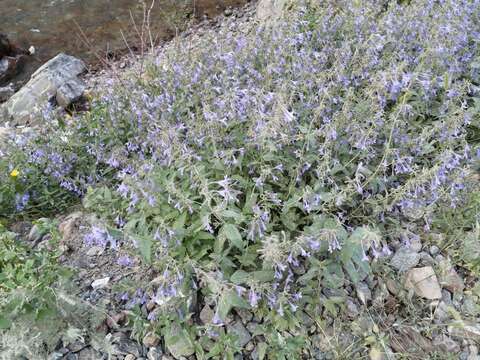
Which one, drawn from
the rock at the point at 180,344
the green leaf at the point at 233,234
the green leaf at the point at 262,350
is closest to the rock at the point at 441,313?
the green leaf at the point at 262,350

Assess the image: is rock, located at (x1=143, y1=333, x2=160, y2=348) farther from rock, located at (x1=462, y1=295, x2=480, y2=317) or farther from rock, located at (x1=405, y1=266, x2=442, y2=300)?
rock, located at (x1=462, y1=295, x2=480, y2=317)

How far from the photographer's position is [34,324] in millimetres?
2471

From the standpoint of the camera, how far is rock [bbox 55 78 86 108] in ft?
19.6

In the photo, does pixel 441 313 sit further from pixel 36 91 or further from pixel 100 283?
pixel 36 91

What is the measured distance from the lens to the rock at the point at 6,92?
7.33 meters

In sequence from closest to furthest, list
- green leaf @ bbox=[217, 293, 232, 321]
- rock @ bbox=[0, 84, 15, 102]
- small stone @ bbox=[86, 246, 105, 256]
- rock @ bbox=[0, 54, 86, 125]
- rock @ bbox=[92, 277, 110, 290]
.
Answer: green leaf @ bbox=[217, 293, 232, 321], rock @ bbox=[92, 277, 110, 290], small stone @ bbox=[86, 246, 105, 256], rock @ bbox=[0, 54, 86, 125], rock @ bbox=[0, 84, 15, 102]

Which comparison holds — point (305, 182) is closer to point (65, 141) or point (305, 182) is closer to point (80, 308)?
point (80, 308)

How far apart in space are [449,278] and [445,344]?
0.45m

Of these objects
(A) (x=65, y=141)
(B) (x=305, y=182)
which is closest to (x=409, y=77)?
(B) (x=305, y=182)

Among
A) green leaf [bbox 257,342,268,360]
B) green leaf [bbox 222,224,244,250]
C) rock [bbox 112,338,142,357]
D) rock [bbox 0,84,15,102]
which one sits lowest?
rock [bbox 0,84,15,102]

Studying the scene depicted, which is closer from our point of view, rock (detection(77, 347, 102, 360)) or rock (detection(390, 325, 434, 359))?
rock (detection(77, 347, 102, 360))

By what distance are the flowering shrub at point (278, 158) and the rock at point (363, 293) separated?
0.08m

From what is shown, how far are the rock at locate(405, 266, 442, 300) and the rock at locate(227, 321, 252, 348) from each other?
3.73 ft

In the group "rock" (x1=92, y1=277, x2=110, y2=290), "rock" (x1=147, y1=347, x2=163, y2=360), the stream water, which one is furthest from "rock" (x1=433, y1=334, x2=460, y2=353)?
the stream water
